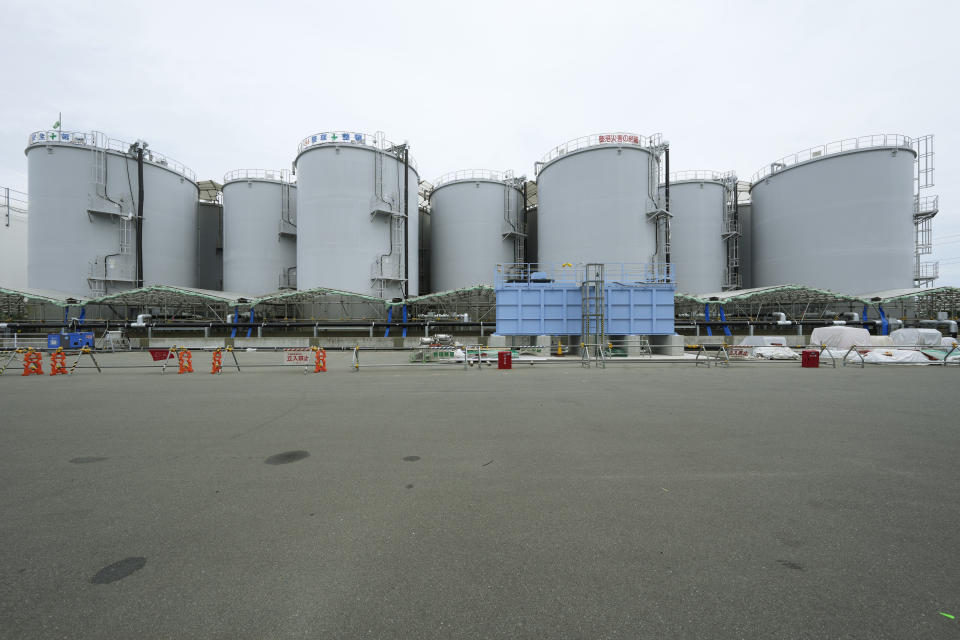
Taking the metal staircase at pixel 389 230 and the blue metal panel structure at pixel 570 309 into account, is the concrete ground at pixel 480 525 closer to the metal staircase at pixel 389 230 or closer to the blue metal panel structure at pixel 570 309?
the blue metal panel structure at pixel 570 309

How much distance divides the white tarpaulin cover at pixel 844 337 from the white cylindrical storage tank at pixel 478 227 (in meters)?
27.3

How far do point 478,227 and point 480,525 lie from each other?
133 ft

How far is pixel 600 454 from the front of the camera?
5098 mm

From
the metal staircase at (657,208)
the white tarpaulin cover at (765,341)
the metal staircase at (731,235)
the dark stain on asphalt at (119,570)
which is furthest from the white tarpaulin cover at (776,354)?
the metal staircase at (731,235)

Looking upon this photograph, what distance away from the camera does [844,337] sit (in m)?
22.2

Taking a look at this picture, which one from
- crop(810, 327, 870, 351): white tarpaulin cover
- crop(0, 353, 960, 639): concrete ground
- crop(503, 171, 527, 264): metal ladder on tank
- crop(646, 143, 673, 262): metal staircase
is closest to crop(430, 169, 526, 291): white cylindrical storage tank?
crop(503, 171, 527, 264): metal ladder on tank

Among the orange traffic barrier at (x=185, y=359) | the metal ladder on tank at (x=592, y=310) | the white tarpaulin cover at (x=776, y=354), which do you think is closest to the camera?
the orange traffic barrier at (x=185, y=359)

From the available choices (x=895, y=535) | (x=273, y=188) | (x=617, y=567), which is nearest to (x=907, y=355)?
(x=895, y=535)

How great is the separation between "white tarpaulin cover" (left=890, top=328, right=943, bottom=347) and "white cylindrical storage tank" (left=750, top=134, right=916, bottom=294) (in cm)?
1759

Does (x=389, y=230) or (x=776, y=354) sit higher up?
(x=389, y=230)

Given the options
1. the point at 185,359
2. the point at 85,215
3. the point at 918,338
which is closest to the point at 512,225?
the point at 918,338

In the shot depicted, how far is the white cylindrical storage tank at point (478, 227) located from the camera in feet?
138

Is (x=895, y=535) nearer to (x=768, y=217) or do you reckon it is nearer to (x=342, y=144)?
(x=342, y=144)

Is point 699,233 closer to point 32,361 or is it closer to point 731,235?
point 731,235
